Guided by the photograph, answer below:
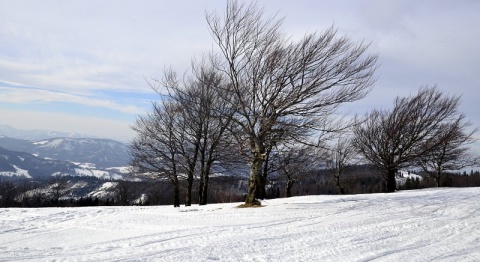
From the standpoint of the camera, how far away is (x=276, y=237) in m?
7.00

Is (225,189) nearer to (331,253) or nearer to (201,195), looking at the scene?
(201,195)

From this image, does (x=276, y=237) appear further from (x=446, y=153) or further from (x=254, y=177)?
(x=446, y=153)

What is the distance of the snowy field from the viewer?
5691 millimetres

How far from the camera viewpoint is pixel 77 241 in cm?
781

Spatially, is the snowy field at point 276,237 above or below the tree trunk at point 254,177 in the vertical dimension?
below

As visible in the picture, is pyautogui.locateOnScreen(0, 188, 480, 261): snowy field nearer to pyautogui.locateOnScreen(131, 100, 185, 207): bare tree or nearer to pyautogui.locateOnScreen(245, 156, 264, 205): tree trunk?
pyautogui.locateOnScreen(245, 156, 264, 205): tree trunk

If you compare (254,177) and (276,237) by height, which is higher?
(254,177)

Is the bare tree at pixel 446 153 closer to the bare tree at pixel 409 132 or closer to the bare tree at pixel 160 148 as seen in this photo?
the bare tree at pixel 409 132

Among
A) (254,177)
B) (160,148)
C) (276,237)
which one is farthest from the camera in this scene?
(160,148)

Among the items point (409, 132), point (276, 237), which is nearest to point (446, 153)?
point (409, 132)

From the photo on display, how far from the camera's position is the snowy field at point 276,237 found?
569cm

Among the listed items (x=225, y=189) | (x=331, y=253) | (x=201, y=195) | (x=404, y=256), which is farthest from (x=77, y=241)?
(x=225, y=189)

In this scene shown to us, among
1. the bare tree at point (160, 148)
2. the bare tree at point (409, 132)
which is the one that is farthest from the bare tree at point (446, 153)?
the bare tree at point (160, 148)

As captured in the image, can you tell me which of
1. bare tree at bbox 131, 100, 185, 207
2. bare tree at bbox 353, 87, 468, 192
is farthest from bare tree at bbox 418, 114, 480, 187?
bare tree at bbox 131, 100, 185, 207
